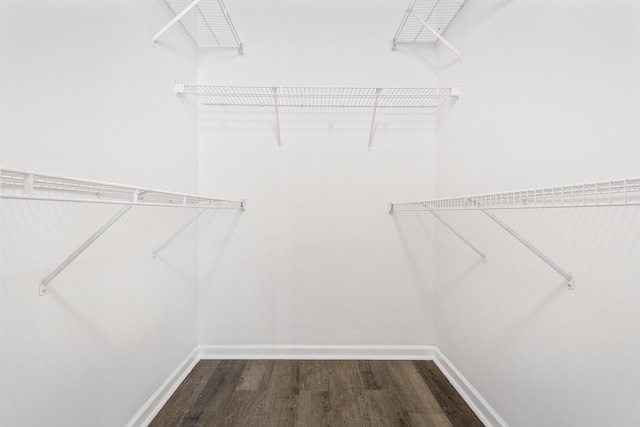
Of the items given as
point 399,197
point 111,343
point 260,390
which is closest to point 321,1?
point 399,197

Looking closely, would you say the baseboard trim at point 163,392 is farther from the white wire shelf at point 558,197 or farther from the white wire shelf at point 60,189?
the white wire shelf at point 558,197

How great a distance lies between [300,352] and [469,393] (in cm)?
109

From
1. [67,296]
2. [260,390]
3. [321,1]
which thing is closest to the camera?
[67,296]

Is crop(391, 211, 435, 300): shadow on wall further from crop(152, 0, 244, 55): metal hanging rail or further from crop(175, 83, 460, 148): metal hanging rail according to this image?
crop(152, 0, 244, 55): metal hanging rail

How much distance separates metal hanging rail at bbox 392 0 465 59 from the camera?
5.92 ft

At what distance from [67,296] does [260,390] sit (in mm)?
1186

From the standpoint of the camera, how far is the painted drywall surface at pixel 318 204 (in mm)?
2104

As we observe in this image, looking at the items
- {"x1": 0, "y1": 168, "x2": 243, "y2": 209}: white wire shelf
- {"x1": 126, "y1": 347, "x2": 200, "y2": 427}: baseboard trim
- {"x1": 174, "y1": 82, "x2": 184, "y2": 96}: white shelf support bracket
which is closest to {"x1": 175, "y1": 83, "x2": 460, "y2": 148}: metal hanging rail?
{"x1": 174, "y1": 82, "x2": 184, "y2": 96}: white shelf support bracket

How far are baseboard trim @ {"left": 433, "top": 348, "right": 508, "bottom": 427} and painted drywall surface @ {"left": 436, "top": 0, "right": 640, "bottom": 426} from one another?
5cm

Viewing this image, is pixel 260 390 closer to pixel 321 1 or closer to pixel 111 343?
pixel 111 343

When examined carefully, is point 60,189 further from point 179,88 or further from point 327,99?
point 327,99

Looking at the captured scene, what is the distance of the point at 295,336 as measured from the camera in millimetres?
2133

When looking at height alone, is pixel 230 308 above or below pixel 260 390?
above

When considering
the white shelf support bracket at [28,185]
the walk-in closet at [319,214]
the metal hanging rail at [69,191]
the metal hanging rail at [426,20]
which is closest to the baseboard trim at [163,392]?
the walk-in closet at [319,214]
